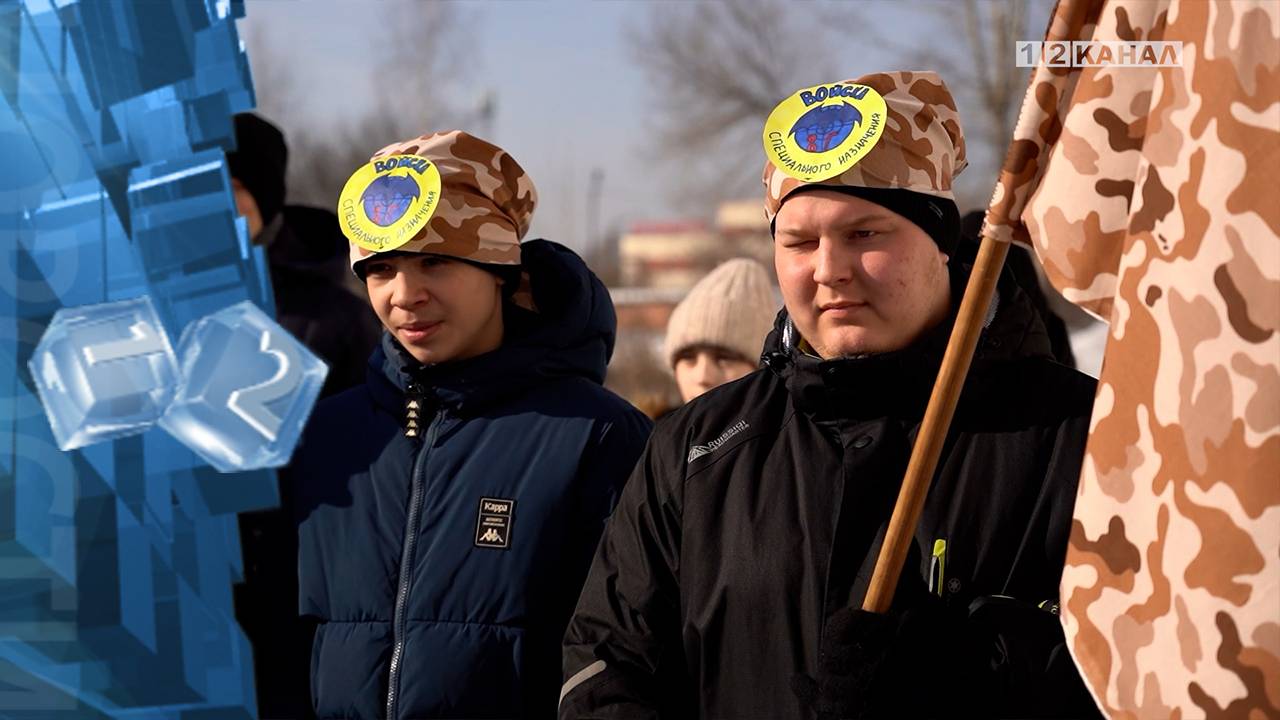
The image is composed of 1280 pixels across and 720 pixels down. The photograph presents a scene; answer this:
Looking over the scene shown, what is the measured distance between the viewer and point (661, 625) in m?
2.57

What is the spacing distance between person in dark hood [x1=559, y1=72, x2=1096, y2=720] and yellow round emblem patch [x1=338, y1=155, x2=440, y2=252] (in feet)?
2.88

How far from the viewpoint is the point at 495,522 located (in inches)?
127

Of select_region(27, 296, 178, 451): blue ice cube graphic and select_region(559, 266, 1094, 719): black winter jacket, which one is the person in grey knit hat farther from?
select_region(559, 266, 1094, 719): black winter jacket

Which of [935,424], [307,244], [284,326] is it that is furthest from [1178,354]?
[307,244]

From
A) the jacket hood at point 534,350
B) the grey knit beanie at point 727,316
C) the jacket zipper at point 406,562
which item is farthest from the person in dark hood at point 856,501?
the grey knit beanie at point 727,316

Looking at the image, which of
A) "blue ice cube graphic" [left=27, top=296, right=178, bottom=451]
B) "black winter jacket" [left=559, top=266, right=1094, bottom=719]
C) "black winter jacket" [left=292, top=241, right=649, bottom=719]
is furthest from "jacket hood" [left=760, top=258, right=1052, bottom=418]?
"blue ice cube graphic" [left=27, top=296, right=178, bottom=451]

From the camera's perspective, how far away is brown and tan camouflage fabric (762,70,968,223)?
2.49 meters

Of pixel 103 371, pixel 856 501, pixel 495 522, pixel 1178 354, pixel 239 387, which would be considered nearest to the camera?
pixel 1178 354

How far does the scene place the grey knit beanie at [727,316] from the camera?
4.77 meters

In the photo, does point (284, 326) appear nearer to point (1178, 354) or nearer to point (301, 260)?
point (301, 260)

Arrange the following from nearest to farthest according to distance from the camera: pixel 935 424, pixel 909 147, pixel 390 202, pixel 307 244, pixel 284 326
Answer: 1. pixel 935 424
2. pixel 909 147
3. pixel 390 202
4. pixel 284 326
5. pixel 307 244

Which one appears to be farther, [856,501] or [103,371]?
[103,371]

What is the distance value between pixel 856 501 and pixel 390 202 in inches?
53.0

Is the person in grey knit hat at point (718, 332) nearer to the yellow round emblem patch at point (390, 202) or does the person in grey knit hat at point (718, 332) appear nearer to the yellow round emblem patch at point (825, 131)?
the yellow round emblem patch at point (390, 202)
